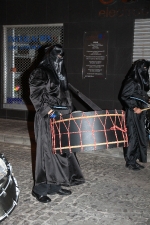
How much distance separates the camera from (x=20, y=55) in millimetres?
10688

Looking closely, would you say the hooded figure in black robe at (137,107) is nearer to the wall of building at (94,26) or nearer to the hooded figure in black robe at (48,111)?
the hooded figure in black robe at (48,111)

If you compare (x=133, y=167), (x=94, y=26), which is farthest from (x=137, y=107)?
(x=94, y=26)

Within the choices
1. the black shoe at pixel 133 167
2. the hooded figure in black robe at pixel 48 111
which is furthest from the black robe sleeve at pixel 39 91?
the black shoe at pixel 133 167

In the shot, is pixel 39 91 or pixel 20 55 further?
pixel 20 55

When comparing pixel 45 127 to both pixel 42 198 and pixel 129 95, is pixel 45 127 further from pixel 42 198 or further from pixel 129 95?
pixel 129 95

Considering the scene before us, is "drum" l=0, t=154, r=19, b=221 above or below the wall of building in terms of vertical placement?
below

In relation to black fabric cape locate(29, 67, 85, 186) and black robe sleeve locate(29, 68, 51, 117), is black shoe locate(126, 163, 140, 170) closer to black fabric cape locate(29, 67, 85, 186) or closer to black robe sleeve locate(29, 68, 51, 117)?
black fabric cape locate(29, 67, 85, 186)

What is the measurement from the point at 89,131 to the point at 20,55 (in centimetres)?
749

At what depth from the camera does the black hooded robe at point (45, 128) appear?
13.8 feet

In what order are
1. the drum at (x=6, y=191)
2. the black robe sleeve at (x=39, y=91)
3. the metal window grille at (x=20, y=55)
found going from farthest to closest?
the metal window grille at (x=20, y=55)
the black robe sleeve at (x=39, y=91)
the drum at (x=6, y=191)

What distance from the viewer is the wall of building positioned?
895cm

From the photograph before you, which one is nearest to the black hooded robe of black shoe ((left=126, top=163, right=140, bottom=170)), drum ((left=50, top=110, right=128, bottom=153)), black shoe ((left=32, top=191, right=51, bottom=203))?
black shoe ((left=32, top=191, right=51, bottom=203))

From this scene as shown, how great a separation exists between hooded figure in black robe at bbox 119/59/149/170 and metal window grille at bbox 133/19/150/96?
117 inches

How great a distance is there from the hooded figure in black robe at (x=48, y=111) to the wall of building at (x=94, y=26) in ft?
16.4
